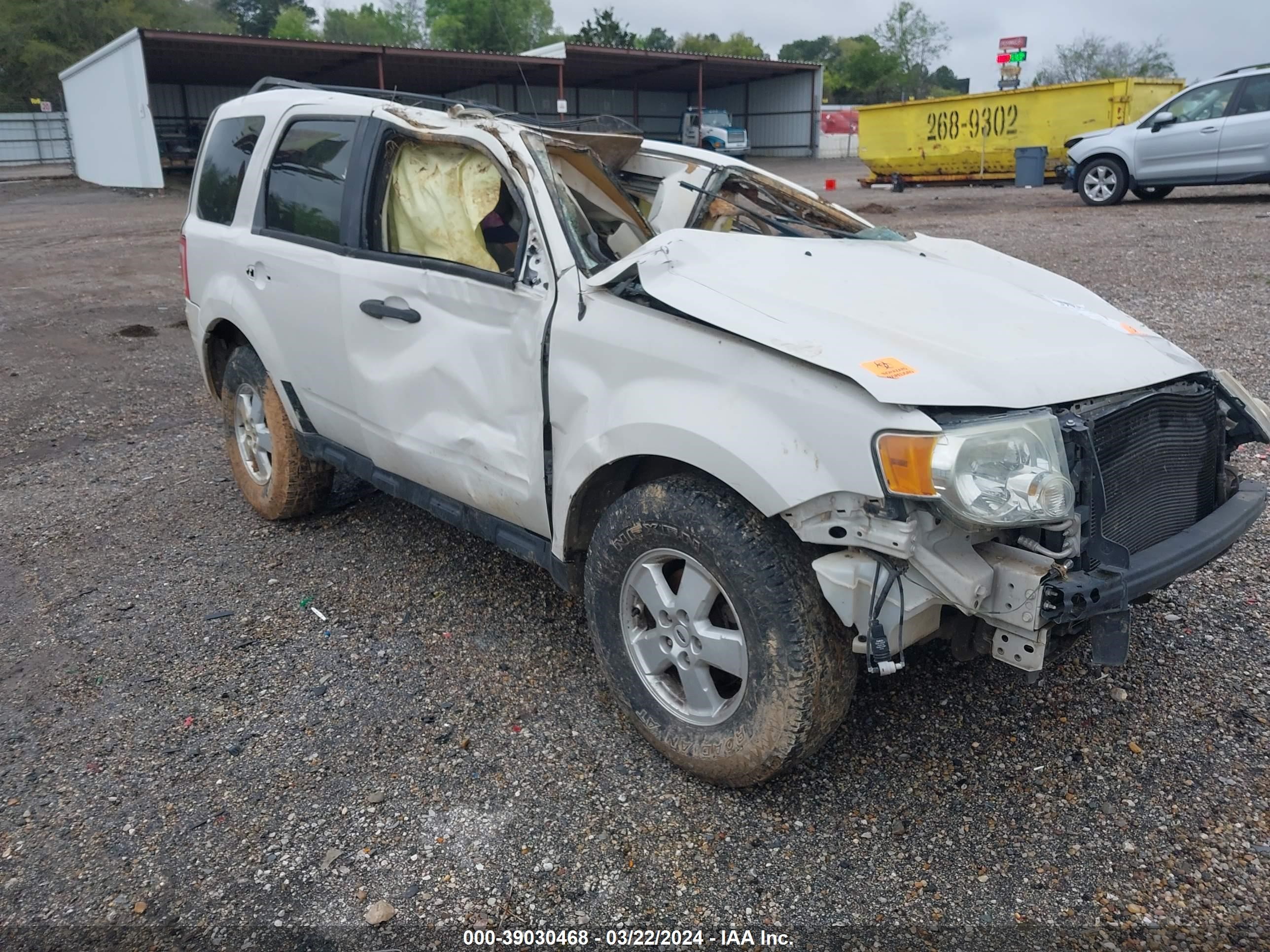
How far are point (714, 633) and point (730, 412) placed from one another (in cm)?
62

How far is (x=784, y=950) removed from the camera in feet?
7.68

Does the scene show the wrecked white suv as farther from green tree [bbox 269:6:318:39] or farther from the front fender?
green tree [bbox 269:6:318:39]

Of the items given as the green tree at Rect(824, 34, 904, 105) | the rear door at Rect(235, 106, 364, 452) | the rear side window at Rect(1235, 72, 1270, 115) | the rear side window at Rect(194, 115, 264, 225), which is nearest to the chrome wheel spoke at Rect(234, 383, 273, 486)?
the rear door at Rect(235, 106, 364, 452)

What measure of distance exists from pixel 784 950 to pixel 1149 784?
4.05 feet

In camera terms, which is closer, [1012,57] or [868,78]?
[1012,57]

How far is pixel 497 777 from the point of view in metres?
3.00

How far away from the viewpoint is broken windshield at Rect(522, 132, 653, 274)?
325cm

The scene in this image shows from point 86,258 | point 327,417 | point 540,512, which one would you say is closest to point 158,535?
point 327,417

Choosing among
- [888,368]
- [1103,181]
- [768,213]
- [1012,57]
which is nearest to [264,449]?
[768,213]

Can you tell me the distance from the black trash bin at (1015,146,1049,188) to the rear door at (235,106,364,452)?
64.8 ft

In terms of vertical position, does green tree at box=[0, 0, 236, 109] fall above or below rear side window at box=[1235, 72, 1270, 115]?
above

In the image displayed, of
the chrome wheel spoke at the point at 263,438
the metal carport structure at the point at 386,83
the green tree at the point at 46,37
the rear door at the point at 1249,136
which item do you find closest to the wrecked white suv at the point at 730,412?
the chrome wheel spoke at the point at 263,438

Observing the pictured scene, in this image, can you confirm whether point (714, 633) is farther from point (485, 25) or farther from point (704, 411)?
point (485, 25)

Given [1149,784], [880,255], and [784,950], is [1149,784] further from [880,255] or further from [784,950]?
[880,255]
